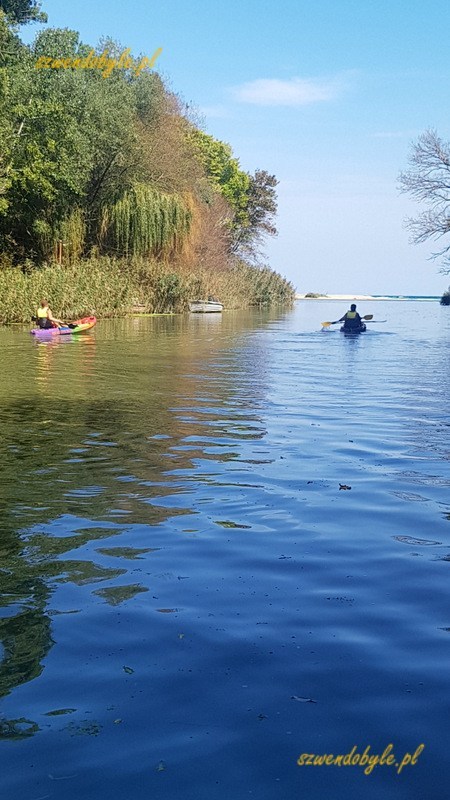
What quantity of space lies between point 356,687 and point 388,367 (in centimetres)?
1660

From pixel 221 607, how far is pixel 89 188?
4329 cm

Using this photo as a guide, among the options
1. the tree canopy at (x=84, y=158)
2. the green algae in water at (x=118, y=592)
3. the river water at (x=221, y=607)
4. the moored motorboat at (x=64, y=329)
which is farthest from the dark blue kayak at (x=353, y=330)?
the green algae in water at (x=118, y=592)

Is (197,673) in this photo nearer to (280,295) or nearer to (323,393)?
(323,393)

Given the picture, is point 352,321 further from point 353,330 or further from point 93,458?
point 93,458

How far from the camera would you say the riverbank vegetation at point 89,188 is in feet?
117

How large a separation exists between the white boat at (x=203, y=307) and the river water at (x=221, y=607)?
40046 millimetres

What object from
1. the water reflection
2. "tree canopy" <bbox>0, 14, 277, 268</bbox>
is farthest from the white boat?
the water reflection

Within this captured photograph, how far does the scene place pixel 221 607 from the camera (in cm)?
451

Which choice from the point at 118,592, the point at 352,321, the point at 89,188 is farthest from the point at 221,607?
the point at 89,188

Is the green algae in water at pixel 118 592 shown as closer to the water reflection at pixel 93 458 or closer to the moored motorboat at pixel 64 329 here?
the water reflection at pixel 93 458

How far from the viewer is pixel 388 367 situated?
1975 cm

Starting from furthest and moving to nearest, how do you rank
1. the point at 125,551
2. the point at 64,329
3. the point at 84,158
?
the point at 84,158
the point at 64,329
the point at 125,551

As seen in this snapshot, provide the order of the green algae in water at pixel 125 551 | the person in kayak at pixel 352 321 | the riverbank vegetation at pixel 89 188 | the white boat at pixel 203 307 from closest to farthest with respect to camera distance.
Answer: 1. the green algae in water at pixel 125 551
2. the person in kayak at pixel 352 321
3. the riverbank vegetation at pixel 89 188
4. the white boat at pixel 203 307

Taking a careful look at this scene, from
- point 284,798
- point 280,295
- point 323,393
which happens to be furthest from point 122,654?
point 280,295
